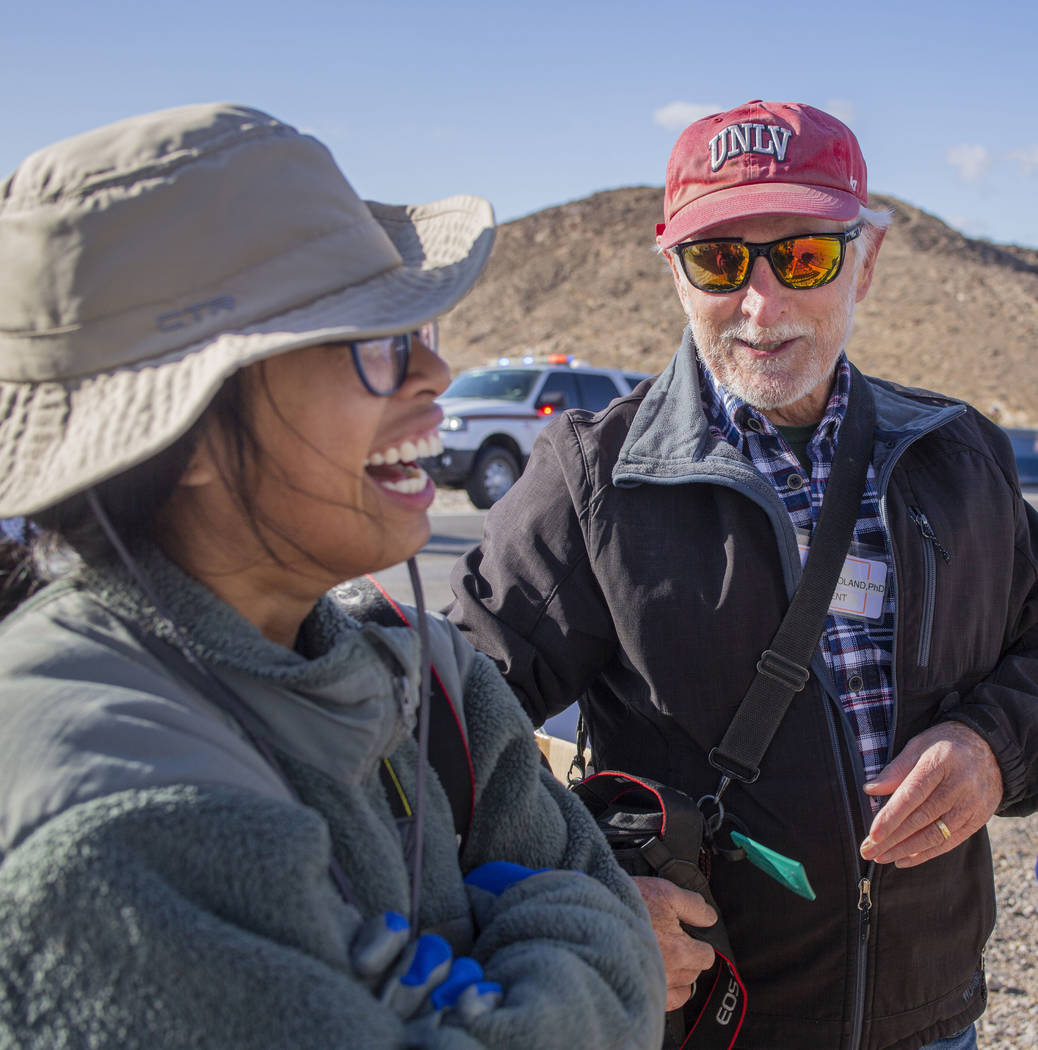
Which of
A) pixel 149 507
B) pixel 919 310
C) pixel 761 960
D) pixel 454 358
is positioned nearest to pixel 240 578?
pixel 149 507

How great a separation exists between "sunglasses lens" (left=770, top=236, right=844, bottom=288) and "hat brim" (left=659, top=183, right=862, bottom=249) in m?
0.06

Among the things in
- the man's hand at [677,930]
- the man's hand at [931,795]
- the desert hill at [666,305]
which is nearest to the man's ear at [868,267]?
the man's hand at [931,795]

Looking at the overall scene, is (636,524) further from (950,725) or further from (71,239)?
(71,239)

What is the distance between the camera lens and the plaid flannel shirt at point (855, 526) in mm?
2207

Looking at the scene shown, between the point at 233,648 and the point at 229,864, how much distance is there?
28cm

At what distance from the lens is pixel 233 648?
121 cm

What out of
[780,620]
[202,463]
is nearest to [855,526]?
[780,620]

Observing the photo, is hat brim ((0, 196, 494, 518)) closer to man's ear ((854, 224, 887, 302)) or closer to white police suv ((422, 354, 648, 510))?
man's ear ((854, 224, 887, 302))

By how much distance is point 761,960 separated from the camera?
6.97 feet

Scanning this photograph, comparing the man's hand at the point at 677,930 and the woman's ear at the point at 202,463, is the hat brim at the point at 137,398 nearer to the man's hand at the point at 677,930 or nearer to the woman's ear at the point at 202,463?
the woman's ear at the point at 202,463

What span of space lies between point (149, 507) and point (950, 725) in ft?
5.35

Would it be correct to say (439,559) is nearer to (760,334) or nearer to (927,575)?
(760,334)

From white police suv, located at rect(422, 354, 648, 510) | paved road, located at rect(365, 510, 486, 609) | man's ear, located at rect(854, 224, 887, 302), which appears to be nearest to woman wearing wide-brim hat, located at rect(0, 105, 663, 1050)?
man's ear, located at rect(854, 224, 887, 302)

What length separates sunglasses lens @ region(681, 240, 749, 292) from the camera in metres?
2.56
